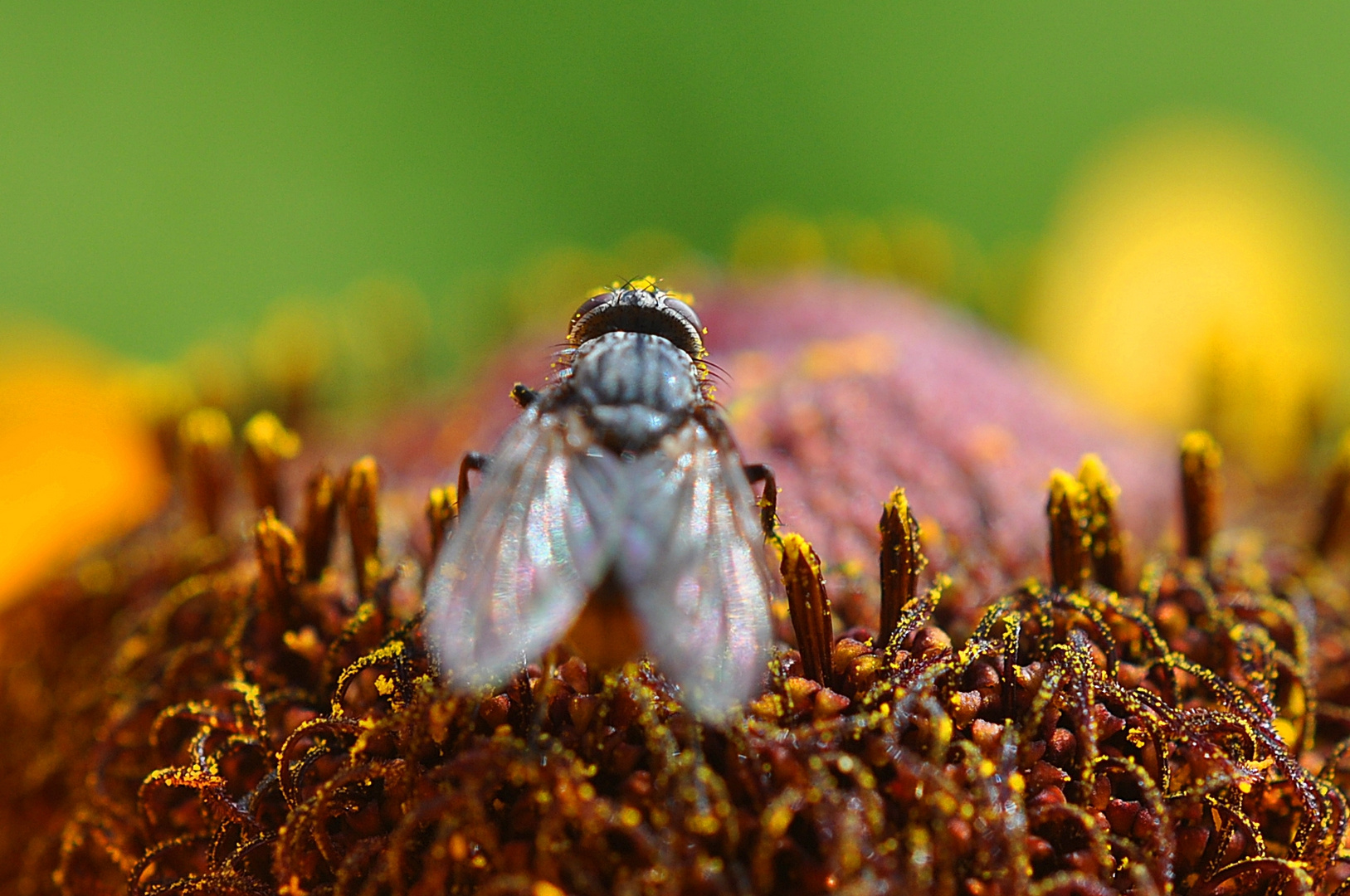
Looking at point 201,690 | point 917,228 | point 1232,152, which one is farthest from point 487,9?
point 201,690

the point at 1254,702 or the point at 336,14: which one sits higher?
the point at 336,14

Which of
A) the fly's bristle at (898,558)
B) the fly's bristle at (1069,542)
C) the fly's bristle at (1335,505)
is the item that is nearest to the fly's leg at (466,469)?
the fly's bristle at (898,558)

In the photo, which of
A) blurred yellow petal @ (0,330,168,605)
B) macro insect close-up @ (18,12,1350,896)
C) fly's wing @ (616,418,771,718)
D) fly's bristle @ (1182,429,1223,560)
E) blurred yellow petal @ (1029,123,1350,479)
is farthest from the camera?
blurred yellow petal @ (1029,123,1350,479)

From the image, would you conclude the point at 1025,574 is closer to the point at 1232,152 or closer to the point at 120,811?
the point at 120,811

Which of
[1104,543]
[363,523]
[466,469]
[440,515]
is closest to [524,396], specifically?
[466,469]

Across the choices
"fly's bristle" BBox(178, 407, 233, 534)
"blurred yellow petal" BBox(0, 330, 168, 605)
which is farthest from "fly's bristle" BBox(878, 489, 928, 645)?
"blurred yellow petal" BBox(0, 330, 168, 605)

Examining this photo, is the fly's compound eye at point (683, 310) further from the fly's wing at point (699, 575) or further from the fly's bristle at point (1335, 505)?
the fly's bristle at point (1335, 505)

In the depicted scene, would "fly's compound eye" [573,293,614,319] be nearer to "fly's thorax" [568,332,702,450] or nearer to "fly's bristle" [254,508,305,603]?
"fly's thorax" [568,332,702,450]
